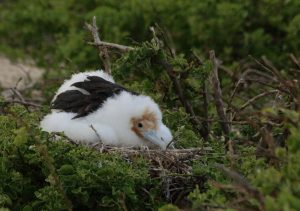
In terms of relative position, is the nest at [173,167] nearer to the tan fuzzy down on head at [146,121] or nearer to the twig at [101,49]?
the tan fuzzy down on head at [146,121]

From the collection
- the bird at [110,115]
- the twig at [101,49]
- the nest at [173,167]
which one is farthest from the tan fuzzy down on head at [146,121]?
the twig at [101,49]

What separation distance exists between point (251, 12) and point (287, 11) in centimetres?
39

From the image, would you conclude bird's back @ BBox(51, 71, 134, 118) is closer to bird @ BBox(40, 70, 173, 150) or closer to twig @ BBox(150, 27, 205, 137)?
bird @ BBox(40, 70, 173, 150)

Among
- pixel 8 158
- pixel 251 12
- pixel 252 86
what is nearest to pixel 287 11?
pixel 251 12

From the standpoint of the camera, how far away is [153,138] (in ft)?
16.5

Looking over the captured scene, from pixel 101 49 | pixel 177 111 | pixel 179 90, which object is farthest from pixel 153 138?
pixel 101 49

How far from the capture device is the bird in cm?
493

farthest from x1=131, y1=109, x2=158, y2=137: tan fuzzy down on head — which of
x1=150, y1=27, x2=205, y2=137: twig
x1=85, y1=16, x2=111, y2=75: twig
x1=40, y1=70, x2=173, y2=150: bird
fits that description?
x1=85, y1=16, x2=111, y2=75: twig

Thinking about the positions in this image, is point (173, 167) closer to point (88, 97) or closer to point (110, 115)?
point (110, 115)

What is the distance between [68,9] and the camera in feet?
31.1

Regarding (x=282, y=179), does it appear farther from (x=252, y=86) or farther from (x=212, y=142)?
(x=252, y=86)

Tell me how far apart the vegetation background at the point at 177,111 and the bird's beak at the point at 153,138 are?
0.35 ft

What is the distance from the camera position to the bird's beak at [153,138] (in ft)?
16.3

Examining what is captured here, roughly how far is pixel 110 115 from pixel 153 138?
0.91 feet
